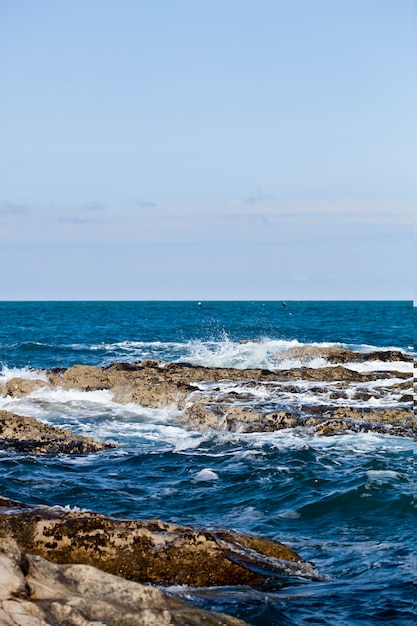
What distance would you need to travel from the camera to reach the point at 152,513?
36.7 feet

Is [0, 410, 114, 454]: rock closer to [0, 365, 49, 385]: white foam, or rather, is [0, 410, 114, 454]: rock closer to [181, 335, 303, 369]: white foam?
[0, 365, 49, 385]: white foam

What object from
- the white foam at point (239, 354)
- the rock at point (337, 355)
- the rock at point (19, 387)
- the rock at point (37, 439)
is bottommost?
the rock at point (37, 439)

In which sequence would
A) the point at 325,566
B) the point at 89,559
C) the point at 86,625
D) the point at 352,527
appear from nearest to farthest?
the point at 86,625
the point at 89,559
the point at 325,566
the point at 352,527

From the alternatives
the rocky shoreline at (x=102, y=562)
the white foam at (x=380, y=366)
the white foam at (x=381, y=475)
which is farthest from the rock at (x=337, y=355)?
the white foam at (x=381, y=475)

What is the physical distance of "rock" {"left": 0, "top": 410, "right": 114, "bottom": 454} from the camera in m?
15.4

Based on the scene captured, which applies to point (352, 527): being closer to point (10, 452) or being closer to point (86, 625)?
point (86, 625)

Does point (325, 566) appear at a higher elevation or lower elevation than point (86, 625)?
lower

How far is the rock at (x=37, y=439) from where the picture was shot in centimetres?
1540

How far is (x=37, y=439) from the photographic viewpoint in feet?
52.3

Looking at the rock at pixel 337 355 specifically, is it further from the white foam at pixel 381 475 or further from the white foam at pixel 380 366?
the white foam at pixel 381 475

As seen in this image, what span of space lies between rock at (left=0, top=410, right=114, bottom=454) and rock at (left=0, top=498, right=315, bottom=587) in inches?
284

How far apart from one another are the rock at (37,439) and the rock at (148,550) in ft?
23.7

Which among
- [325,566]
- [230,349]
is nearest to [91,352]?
[230,349]

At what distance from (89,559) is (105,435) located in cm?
1042
